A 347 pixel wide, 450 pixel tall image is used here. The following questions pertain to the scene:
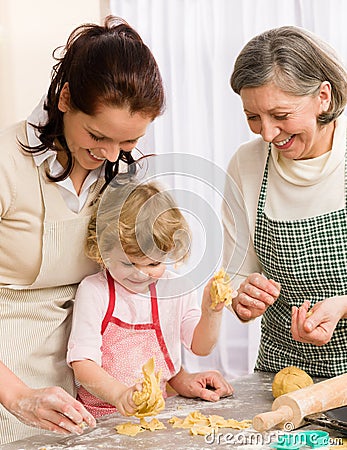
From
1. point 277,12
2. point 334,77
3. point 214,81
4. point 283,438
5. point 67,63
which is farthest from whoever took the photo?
point 214,81

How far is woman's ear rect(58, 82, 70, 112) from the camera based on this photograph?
1.43 meters

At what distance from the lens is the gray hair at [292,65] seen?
1.50 metres

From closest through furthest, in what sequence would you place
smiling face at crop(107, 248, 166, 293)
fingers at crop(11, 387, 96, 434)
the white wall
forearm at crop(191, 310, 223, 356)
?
1. fingers at crop(11, 387, 96, 434)
2. smiling face at crop(107, 248, 166, 293)
3. forearm at crop(191, 310, 223, 356)
4. the white wall

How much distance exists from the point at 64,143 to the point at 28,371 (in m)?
0.51

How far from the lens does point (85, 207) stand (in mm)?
1560

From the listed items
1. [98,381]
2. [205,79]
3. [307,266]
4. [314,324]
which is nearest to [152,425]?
[98,381]

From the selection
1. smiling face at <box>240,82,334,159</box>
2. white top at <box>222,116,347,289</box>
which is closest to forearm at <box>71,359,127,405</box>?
white top at <box>222,116,347,289</box>

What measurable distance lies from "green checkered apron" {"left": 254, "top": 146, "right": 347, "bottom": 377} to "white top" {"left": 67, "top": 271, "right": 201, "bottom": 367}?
20 centimetres

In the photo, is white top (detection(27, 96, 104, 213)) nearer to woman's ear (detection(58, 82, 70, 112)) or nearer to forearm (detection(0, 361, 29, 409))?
woman's ear (detection(58, 82, 70, 112))

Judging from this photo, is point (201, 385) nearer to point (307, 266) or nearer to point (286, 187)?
point (307, 266)

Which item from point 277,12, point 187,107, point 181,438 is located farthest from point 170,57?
point 181,438

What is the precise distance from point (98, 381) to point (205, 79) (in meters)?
2.49

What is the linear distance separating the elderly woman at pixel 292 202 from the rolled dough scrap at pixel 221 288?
0.04 meters

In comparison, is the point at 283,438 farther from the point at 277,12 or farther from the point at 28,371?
the point at 277,12
